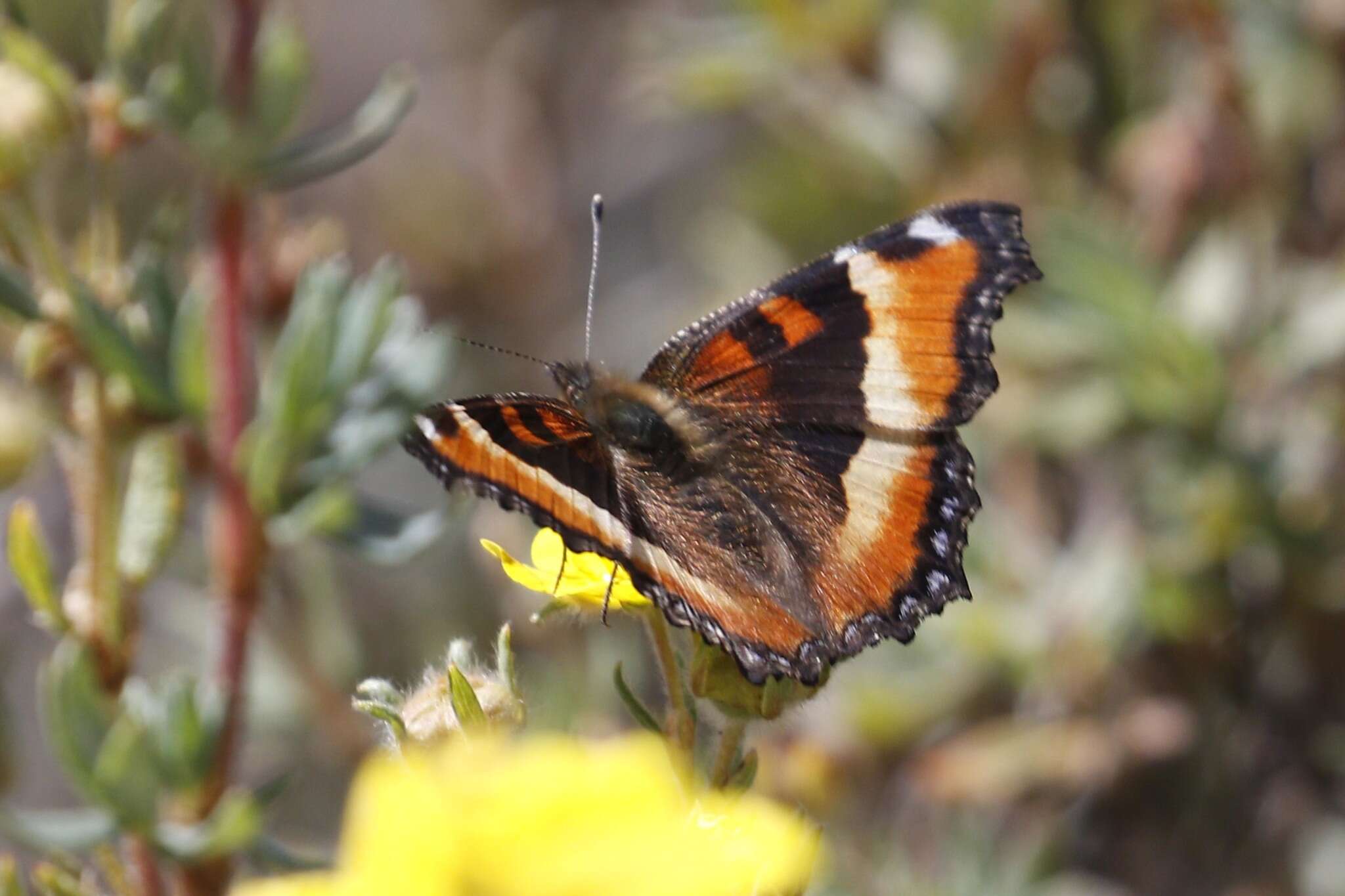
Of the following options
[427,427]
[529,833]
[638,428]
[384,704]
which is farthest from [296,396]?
[529,833]

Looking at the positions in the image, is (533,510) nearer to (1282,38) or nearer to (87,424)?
(87,424)

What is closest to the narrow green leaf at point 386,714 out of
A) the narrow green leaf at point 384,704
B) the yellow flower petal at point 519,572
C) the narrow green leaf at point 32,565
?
the narrow green leaf at point 384,704

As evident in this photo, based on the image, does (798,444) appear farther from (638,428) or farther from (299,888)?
(299,888)

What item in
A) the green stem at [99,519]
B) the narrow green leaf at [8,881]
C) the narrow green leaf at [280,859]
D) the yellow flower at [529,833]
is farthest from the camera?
the green stem at [99,519]

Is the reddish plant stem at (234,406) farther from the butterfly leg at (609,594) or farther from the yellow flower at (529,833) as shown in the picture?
the yellow flower at (529,833)

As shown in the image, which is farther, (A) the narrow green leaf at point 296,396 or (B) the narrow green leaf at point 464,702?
(A) the narrow green leaf at point 296,396

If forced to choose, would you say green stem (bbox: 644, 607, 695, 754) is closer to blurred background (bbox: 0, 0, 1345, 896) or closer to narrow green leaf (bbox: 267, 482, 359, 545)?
narrow green leaf (bbox: 267, 482, 359, 545)

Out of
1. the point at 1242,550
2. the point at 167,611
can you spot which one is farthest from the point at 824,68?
the point at 167,611
